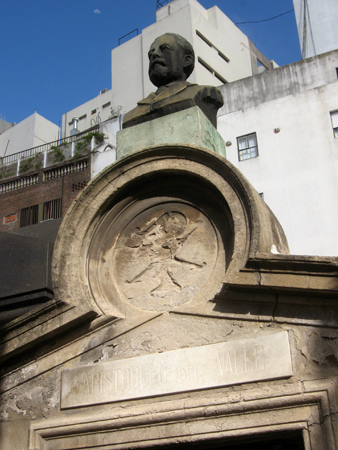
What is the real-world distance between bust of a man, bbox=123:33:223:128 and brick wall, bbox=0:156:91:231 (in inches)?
969

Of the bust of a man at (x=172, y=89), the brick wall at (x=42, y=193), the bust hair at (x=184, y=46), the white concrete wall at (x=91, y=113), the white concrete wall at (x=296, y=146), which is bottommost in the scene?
the bust of a man at (x=172, y=89)

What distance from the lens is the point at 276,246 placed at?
6758 mm

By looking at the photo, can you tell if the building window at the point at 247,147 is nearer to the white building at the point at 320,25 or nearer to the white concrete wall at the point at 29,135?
the white building at the point at 320,25

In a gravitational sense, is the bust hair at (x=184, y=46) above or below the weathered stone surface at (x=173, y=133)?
above

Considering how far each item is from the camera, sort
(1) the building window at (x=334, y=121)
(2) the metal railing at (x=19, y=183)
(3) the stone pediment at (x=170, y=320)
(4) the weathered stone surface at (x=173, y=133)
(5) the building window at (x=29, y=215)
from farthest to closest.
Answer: (2) the metal railing at (x=19, y=183)
(5) the building window at (x=29, y=215)
(1) the building window at (x=334, y=121)
(4) the weathered stone surface at (x=173, y=133)
(3) the stone pediment at (x=170, y=320)

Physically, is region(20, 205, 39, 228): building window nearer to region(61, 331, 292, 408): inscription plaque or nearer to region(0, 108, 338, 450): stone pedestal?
region(0, 108, 338, 450): stone pedestal

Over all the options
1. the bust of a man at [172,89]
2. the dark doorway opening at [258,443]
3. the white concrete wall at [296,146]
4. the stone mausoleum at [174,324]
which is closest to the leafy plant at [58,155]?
the white concrete wall at [296,146]

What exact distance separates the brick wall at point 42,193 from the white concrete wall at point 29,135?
38.2ft

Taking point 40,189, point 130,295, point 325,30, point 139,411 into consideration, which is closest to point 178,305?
point 130,295

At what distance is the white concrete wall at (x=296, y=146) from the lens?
943 inches

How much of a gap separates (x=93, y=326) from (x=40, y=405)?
3.38 ft

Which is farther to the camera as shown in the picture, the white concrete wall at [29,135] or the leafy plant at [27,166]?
the white concrete wall at [29,135]

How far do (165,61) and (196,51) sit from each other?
28721 millimetres

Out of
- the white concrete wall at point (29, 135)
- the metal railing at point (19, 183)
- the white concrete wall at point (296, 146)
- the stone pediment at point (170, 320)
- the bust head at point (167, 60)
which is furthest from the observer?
the white concrete wall at point (29, 135)
